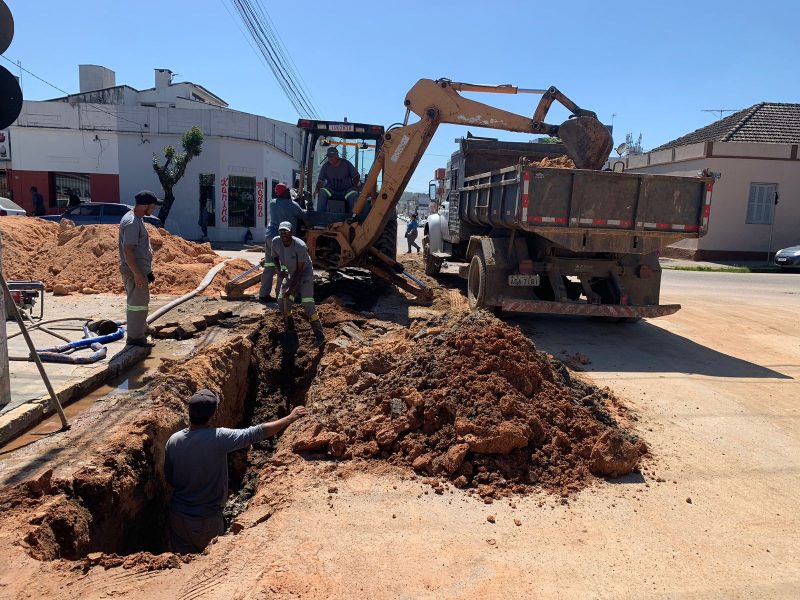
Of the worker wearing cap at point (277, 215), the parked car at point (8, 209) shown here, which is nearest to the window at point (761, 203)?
the worker wearing cap at point (277, 215)

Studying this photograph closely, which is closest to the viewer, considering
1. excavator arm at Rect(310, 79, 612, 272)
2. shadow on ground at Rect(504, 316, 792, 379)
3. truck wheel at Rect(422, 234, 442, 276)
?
shadow on ground at Rect(504, 316, 792, 379)

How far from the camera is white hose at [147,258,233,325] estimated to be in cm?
816

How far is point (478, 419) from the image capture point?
170 inches

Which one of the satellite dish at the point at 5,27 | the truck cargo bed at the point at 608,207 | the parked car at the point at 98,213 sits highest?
the satellite dish at the point at 5,27

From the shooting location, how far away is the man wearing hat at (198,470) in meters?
3.87

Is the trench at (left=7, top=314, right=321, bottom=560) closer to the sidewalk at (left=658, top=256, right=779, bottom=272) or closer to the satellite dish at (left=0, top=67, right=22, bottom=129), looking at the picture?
the satellite dish at (left=0, top=67, right=22, bottom=129)

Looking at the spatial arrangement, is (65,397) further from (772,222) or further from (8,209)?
(772,222)

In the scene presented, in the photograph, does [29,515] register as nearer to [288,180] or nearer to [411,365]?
[411,365]

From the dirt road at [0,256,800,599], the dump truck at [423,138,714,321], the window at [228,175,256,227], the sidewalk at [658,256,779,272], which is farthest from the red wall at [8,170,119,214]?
the dirt road at [0,256,800,599]

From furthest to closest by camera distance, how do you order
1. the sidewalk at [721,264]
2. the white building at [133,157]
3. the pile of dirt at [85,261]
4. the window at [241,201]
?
the window at [241,201]
the white building at [133,157]
the sidewalk at [721,264]
the pile of dirt at [85,261]

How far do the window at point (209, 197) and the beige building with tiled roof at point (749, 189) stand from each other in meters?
19.6

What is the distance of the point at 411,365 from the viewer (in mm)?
5219

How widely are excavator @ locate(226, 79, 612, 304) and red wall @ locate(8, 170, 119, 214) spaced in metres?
19.5

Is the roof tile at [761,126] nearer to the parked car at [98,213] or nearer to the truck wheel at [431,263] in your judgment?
the truck wheel at [431,263]
